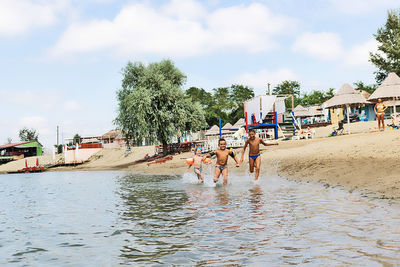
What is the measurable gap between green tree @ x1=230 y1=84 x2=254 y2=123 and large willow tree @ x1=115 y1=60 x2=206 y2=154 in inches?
1368

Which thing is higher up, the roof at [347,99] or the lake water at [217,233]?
the roof at [347,99]

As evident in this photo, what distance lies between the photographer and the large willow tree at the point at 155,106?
117ft

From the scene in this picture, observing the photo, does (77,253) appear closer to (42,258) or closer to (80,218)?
(42,258)

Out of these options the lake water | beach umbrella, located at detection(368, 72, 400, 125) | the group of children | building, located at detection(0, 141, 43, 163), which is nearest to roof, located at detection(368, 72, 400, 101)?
beach umbrella, located at detection(368, 72, 400, 125)

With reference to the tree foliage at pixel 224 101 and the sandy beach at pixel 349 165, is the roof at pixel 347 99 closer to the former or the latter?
the sandy beach at pixel 349 165

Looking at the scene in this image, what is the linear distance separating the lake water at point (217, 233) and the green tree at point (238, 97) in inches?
2564

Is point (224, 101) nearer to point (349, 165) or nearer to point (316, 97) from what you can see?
point (316, 97)

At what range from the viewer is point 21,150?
2864 inches

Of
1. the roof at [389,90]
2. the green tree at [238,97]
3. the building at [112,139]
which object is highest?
the green tree at [238,97]

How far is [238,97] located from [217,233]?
71.3 metres

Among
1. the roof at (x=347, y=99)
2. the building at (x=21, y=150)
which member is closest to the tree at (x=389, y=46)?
the roof at (x=347, y=99)

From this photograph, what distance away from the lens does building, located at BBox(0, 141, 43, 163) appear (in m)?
69.9

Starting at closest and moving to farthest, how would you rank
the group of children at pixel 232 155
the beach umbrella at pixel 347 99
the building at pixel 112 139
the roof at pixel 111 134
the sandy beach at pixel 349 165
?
the sandy beach at pixel 349 165
the group of children at pixel 232 155
the beach umbrella at pixel 347 99
the building at pixel 112 139
the roof at pixel 111 134

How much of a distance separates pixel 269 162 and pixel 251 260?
15091 millimetres
